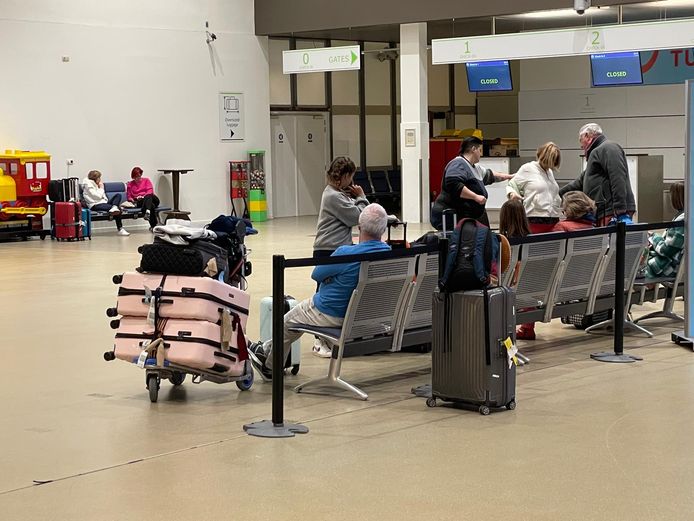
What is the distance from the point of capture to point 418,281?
7.59m

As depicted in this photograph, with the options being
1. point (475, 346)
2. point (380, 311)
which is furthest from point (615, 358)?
point (475, 346)

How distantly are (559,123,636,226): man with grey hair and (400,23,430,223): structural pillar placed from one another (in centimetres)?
1359

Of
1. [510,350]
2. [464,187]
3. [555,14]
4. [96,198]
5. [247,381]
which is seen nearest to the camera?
[510,350]

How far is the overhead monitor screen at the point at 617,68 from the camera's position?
21.4m

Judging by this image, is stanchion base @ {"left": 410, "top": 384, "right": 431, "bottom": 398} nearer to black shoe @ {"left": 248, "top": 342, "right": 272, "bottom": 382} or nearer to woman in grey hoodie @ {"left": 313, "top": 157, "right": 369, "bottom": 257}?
black shoe @ {"left": 248, "top": 342, "right": 272, "bottom": 382}

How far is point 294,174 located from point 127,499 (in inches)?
932

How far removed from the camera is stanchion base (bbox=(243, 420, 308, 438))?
6102 mm

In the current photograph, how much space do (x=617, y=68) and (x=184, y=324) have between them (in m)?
16.5

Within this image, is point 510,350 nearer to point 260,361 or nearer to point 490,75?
point 260,361

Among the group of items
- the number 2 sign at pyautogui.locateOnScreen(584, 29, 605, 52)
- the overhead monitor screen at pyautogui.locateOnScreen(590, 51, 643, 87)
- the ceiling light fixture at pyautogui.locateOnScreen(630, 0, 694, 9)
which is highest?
the ceiling light fixture at pyautogui.locateOnScreen(630, 0, 694, 9)

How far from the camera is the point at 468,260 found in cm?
665

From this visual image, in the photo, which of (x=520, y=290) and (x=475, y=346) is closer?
(x=475, y=346)

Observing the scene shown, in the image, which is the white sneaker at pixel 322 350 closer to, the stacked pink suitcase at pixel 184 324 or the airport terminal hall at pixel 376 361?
the airport terminal hall at pixel 376 361

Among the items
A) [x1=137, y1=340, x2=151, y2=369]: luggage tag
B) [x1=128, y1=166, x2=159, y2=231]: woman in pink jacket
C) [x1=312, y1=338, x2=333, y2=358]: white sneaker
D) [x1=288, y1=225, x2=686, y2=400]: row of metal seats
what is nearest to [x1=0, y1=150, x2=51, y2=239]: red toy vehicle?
[x1=128, y1=166, x2=159, y2=231]: woman in pink jacket
